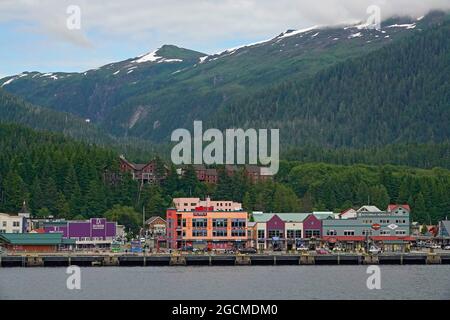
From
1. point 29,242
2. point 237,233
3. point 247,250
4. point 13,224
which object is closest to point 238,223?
point 237,233

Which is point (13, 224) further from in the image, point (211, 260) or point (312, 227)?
point (312, 227)

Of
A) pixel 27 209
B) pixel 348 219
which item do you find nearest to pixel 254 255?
pixel 348 219

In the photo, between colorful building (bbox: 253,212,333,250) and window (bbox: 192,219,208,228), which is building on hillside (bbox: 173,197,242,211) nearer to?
window (bbox: 192,219,208,228)

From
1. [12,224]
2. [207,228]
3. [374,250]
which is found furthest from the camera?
[12,224]

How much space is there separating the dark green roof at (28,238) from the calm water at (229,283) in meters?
25.4

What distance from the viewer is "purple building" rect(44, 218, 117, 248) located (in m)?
182

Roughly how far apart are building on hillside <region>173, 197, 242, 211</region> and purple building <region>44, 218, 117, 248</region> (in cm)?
1124

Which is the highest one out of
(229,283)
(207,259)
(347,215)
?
(347,215)

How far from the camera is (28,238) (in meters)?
172

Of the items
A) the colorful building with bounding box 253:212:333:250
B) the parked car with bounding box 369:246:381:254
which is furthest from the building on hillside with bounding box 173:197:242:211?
the parked car with bounding box 369:246:381:254

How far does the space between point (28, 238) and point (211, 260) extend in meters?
28.3

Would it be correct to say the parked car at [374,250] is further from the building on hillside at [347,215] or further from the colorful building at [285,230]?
the building on hillside at [347,215]
